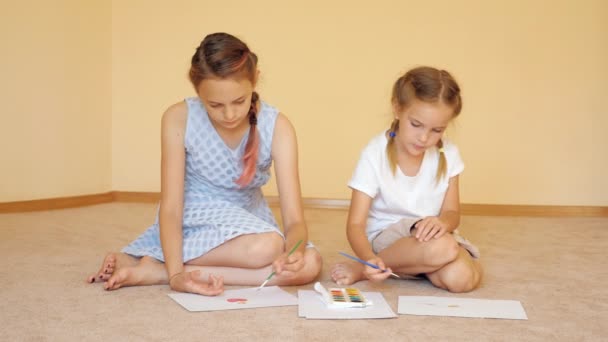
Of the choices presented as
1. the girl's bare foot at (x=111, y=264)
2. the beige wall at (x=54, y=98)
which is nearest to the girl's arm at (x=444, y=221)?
the girl's bare foot at (x=111, y=264)

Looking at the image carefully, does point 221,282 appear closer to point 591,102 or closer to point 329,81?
point 329,81

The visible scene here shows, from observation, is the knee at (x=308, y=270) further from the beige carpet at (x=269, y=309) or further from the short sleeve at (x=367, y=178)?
the short sleeve at (x=367, y=178)

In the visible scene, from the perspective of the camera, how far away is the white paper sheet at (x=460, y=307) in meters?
1.18

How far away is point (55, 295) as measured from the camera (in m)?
1.27

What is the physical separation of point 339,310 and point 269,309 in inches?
5.3

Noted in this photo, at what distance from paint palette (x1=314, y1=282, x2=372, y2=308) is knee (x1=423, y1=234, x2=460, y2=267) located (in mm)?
194

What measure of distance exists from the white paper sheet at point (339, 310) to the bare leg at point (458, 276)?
0.18m

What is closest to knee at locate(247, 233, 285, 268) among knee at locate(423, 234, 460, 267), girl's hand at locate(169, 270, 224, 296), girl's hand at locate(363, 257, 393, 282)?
girl's hand at locate(169, 270, 224, 296)

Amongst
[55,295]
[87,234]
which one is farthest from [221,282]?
[87,234]

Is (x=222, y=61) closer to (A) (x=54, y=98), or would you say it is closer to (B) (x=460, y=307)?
(B) (x=460, y=307)

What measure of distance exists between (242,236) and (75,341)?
19.3 inches

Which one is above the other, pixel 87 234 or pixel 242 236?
pixel 242 236

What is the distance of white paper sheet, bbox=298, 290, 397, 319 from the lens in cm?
114

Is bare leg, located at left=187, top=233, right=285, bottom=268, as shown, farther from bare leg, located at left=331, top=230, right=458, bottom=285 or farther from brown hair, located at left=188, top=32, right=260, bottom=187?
brown hair, located at left=188, top=32, right=260, bottom=187
